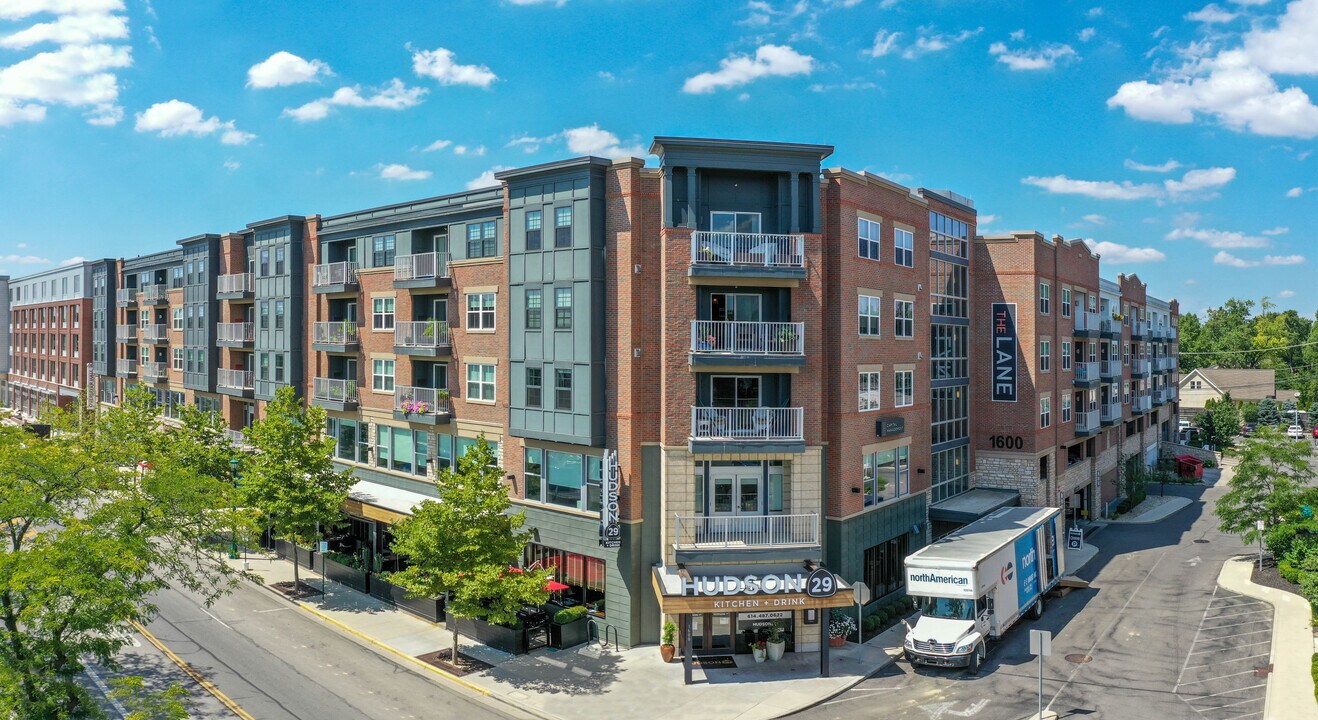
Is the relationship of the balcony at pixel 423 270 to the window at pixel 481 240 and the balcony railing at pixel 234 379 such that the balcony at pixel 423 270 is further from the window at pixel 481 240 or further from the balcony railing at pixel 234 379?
the balcony railing at pixel 234 379

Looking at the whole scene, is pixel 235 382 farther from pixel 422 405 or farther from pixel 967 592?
pixel 967 592

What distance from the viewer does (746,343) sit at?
27.4 m

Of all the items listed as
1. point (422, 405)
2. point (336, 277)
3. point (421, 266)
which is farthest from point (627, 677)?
point (336, 277)

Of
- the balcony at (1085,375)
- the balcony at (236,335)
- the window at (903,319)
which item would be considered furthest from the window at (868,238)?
the balcony at (236,335)

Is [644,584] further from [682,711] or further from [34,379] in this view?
[34,379]

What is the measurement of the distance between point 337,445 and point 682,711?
26148mm

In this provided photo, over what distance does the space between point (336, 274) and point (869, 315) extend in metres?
25.6

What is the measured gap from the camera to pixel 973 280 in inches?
1660

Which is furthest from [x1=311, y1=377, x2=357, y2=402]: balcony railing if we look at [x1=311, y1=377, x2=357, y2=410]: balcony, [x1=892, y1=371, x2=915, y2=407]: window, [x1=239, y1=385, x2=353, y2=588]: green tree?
[x1=892, y1=371, x2=915, y2=407]: window

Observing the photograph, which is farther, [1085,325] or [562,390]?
[1085,325]

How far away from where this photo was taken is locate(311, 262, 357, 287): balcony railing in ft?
128

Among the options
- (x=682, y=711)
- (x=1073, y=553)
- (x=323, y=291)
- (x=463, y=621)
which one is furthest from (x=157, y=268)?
(x=1073, y=553)

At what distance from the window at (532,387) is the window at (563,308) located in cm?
212

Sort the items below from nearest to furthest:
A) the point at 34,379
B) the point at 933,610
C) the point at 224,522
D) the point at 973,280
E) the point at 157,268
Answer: the point at 224,522 < the point at 933,610 < the point at 973,280 < the point at 157,268 < the point at 34,379
